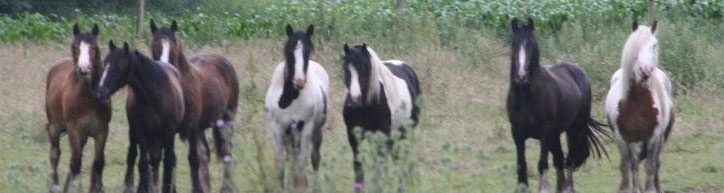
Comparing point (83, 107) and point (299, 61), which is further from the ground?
point (299, 61)

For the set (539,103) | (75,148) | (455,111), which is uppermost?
(539,103)

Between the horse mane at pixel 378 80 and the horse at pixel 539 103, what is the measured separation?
949 mm

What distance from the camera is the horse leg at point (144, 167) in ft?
33.8

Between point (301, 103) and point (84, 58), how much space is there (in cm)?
174

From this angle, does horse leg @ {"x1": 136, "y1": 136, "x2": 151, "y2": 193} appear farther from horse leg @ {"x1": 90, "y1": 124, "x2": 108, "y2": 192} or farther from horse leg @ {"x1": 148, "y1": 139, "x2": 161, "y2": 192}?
horse leg @ {"x1": 90, "y1": 124, "x2": 108, "y2": 192}

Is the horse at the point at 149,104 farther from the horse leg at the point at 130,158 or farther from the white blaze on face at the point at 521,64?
the white blaze on face at the point at 521,64

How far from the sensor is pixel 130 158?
34.9 ft

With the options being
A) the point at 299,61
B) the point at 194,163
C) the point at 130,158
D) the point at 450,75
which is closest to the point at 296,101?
the point at 299,61

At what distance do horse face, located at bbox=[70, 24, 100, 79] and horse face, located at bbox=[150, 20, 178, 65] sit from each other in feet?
2.57

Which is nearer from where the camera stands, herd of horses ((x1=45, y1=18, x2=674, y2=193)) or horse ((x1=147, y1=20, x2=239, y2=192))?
herd of horses ((x1=45, y1=18, x2=674, y2=193))

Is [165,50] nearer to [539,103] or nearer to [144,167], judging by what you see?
[144,167]

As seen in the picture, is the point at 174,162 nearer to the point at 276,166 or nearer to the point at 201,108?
→ the point at 201,108

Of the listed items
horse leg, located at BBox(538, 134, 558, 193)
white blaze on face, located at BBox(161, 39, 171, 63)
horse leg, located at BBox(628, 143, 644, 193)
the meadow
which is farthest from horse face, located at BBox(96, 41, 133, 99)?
horse leg, located at BBox(628, 143, 644, 193)

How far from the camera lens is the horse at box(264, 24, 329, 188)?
1064 cm
